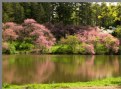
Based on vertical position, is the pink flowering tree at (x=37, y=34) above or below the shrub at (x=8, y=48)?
above

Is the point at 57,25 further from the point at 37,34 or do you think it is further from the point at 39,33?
the point at 37,34

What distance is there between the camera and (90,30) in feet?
47.0

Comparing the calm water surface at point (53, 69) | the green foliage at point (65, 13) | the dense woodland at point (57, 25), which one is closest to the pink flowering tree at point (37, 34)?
the dense woodland at point (57, 25)

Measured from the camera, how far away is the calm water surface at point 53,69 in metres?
9.93

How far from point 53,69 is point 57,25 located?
74.8 inches

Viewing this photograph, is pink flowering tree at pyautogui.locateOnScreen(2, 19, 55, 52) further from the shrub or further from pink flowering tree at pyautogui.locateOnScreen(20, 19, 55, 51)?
the shrub

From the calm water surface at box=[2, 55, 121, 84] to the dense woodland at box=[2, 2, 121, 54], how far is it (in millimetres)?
406

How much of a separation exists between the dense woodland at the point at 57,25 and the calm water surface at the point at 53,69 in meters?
0.41

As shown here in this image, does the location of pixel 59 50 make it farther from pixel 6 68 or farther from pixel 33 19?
pixel 6 68

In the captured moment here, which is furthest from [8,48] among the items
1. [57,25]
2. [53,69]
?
[57,25]

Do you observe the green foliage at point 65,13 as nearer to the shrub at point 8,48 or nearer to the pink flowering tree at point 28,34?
the pink flowering tree at point 28,34

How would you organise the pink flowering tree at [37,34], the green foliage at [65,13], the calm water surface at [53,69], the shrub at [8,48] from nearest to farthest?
the calm water surface at [53,69] < the green foliage at [65,13] < the shrub at [8,48] < the pink flowering tree at [37,34]

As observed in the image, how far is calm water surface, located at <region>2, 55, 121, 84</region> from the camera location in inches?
391

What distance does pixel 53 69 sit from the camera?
37.0 feet
